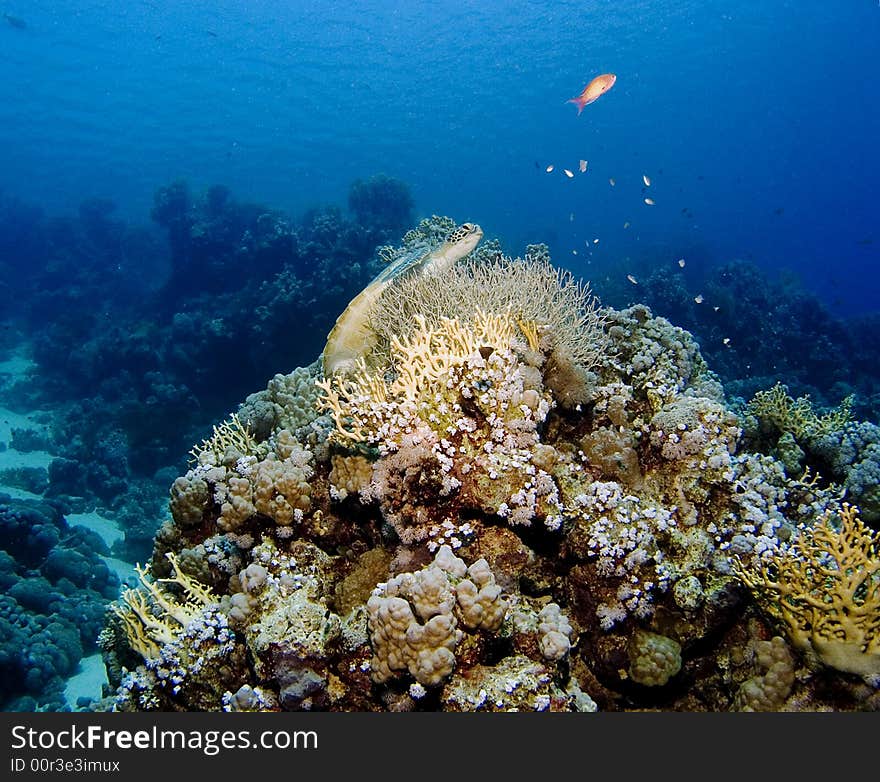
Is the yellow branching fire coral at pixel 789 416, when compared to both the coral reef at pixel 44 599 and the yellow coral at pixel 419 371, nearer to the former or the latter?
the yellow coral at pixel 419 371

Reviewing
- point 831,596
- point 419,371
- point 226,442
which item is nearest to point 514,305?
point 419,371

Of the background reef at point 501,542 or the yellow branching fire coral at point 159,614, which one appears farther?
the yellow branching fire coral at point 159,614

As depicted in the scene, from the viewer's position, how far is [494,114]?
292 feet

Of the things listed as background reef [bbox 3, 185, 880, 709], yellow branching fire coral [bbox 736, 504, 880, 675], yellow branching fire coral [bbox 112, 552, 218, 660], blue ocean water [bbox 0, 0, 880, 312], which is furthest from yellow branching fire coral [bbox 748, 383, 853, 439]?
blue ocean water [bbox 0, 0, 880, 312]

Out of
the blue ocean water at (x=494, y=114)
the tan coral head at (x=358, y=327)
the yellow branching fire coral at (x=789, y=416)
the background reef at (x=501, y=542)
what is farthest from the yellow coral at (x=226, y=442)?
the blue ocean water at (x=494, y=114)

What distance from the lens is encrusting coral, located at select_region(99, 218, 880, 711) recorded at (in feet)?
8.95

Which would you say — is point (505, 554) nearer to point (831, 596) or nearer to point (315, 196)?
point (831, 596)

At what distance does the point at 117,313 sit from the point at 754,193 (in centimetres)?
14325

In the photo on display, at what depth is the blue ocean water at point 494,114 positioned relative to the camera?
58.8 m

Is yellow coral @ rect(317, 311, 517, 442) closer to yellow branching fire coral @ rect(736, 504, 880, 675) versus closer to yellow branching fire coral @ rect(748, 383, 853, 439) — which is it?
yellow branching fire coral @ rect(736, 504, 880, 675)

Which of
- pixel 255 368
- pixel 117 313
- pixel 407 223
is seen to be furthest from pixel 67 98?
pixel 255 368

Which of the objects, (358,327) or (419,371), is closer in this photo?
(419,371)

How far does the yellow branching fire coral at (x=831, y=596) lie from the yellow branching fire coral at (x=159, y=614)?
3677 mm

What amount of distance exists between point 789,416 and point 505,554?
4699 mm
